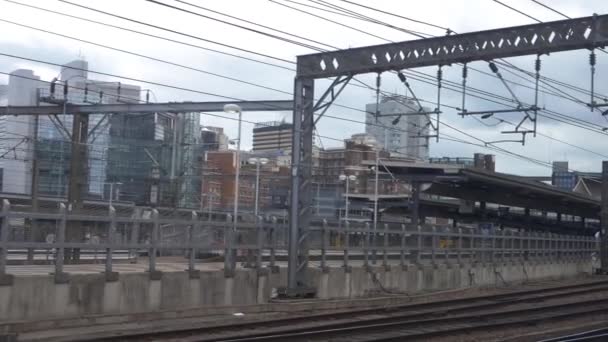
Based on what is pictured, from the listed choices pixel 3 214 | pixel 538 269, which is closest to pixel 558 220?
pixel 538 269

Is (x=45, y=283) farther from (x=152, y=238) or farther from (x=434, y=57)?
(x=434, y=57)

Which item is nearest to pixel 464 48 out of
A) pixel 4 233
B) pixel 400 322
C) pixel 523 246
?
pixel 400 322

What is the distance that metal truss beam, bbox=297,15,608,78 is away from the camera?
690 inches

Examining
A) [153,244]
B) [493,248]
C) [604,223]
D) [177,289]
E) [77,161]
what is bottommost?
[177,289]

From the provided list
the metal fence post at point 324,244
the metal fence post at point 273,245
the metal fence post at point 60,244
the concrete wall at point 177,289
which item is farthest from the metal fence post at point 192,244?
the metal fence post at point 324,244

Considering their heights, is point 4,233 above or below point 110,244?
above

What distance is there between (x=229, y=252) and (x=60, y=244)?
16.3 ft

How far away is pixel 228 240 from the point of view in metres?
19.5

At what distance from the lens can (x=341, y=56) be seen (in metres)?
21.0

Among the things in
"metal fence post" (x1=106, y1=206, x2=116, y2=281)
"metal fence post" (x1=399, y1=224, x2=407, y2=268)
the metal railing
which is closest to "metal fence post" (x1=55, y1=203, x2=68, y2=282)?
the metal railing

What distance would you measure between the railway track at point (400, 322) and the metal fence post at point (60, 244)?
7.43 feet

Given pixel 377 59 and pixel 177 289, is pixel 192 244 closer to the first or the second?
pixel 177 289

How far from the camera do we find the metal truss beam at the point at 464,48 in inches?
690

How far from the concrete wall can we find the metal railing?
13.8 inches
